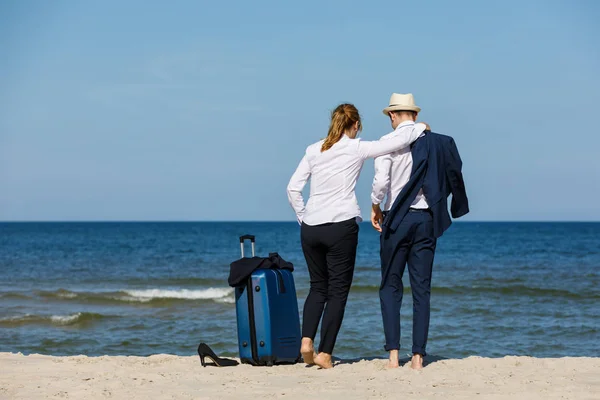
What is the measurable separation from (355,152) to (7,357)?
3154 mm

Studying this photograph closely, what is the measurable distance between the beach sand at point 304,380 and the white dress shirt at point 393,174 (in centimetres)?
110

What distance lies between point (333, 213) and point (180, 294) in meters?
11.8

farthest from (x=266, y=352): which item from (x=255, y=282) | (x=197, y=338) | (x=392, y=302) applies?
(x=197, y=338)

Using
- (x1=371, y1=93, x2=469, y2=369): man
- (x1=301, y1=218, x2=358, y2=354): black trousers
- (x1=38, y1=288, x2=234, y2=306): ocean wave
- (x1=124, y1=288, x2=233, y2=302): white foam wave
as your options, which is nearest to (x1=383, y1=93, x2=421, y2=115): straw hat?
(x1=371, y1=93, x2=469, y2=369): man

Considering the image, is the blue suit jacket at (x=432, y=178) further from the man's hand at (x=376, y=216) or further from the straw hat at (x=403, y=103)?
the straw hat at (x=403, y=103)

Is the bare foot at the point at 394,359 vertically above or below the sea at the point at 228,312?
above

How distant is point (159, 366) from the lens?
5391 millimetres

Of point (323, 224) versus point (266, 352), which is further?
point (266, 352)

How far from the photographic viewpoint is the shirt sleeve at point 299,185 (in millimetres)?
5066

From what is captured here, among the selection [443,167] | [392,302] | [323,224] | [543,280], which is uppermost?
[443,167]

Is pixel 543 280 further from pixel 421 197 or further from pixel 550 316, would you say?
pixel 421 197

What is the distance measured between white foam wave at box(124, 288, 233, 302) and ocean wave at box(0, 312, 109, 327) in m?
2.99

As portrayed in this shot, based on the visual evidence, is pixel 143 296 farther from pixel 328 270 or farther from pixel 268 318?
pixel 328 270

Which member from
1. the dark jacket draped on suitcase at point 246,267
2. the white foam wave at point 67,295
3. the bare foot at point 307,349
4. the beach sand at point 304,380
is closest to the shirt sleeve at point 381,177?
the dark jacket draped on suitcase at point 246,267
